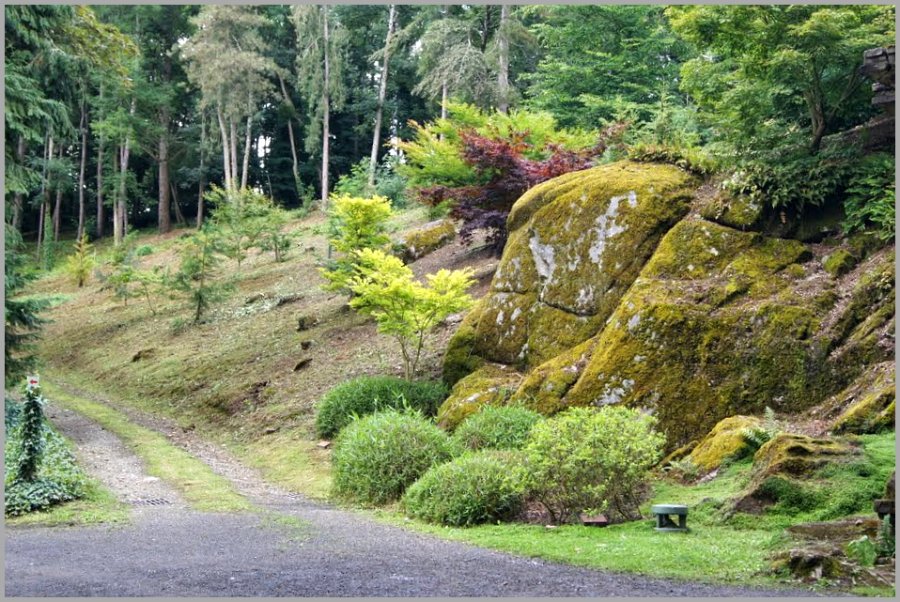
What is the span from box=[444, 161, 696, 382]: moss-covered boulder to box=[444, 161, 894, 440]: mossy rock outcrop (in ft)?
0.07

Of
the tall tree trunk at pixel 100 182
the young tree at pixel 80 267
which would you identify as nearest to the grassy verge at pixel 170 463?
the young tree at pixel 80 267

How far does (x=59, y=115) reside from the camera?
1312 cm

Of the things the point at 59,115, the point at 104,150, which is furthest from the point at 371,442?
the point at 104,150

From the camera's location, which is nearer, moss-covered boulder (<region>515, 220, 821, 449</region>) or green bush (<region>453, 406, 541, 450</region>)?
moss-covered boulder (<region>515, 220, 821, 449</region>)

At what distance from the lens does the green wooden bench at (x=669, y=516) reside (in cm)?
729

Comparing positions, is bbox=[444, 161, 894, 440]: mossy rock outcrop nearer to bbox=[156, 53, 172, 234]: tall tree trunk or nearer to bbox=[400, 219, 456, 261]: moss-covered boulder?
bbox=[400, 219, 456, 261]: moss-covered boulder

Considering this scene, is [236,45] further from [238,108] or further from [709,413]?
[709,413]

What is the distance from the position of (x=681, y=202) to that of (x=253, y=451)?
826cm

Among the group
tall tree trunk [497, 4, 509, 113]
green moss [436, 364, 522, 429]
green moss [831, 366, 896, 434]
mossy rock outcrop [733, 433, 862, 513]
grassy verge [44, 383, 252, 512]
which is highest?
tall tree trunk [497, 4, 509, 113]

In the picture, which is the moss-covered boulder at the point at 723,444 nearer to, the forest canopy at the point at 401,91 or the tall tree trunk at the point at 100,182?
the forest canopy at the point at 401,91

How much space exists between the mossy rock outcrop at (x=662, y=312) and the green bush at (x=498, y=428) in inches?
23.2

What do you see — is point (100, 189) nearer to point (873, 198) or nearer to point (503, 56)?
point (503, 56)

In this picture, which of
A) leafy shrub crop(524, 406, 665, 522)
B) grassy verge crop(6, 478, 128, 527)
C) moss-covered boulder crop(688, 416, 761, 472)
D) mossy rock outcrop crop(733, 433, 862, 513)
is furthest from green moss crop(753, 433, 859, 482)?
grassy verge crop(6, 478, 128, 527)

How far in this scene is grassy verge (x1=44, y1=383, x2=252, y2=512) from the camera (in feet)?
33.6
